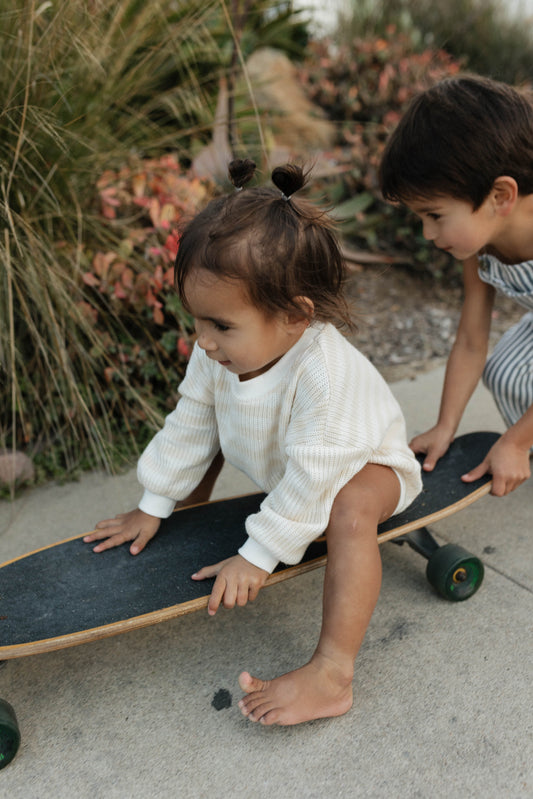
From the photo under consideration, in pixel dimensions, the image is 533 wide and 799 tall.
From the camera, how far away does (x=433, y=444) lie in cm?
213

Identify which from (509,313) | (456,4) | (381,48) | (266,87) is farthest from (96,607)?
(456,4)

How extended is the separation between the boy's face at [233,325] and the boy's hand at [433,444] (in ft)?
2.30

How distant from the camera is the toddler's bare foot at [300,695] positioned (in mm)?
1446

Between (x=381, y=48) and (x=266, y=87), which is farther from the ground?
(x=381, y=48)

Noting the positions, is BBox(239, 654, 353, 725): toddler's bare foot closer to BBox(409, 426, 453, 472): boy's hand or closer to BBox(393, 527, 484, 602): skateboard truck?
BBox(393, 527, 484, 602): skateboard truck

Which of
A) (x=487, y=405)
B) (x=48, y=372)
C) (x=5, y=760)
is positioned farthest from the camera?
(x=487, y=405)

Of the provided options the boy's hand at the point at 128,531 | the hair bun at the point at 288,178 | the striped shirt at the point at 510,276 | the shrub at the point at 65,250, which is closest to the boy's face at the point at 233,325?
the hair bun at the point at 288,178

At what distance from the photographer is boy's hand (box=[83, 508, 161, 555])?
68.1 inches

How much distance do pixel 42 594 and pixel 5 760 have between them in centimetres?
33

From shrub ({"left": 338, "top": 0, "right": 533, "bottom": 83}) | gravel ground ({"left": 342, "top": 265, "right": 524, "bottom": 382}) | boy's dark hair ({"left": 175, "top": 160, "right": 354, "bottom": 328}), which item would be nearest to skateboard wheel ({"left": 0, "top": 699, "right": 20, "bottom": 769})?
boy's dark hair ({"left": 175, "top": 160, "right": 354, "bottom": 328})

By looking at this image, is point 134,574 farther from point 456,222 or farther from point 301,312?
point 456,222

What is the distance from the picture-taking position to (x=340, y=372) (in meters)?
1.59

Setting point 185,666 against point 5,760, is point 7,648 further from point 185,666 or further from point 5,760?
point 185,666

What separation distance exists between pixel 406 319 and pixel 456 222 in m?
1.92
